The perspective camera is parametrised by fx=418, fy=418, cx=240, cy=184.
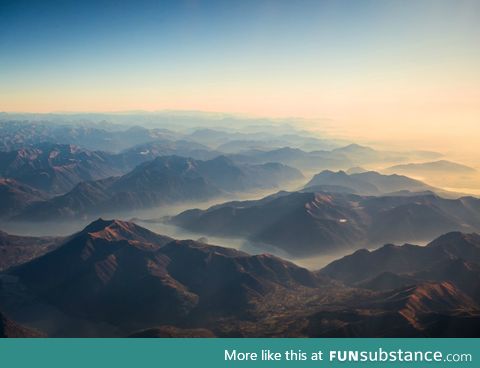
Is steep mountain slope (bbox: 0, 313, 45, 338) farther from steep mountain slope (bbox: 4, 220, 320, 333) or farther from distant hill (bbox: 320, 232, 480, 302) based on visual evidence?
distant hill (bbox: 320, 232, 480, 302)

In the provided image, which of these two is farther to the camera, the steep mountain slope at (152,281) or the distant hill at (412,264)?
the distant hill at (412,264)

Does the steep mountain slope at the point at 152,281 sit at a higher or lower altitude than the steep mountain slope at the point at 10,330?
lower

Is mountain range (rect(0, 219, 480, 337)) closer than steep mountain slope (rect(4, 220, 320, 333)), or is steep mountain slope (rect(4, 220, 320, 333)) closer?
mountain range (rect(0, 219, 480, 337))

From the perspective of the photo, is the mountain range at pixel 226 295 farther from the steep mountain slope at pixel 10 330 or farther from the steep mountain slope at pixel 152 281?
the steep mountain slope at pixel 10 330

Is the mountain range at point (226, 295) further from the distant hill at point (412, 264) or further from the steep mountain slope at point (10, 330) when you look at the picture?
the steep mountain slope at point (10, 330)

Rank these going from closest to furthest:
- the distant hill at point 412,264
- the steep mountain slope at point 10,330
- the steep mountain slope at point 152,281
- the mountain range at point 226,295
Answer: the steep mountain slope at point 10,330
the mountain range at point 226,295
the steep mountain slope at point 152,281
the distant hill at point 412,264

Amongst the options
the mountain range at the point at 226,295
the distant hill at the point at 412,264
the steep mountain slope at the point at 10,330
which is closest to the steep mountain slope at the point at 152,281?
the mountain range at the point at 226,295

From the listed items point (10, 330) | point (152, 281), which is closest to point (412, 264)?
point (152, 281)

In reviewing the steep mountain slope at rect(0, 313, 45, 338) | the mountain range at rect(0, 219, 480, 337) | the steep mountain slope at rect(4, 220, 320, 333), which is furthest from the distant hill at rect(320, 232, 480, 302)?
the steep mountain slope at rect(0, 313, 45, 338)

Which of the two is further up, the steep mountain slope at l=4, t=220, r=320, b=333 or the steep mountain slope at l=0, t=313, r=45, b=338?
the steep mountain slope at l=0, t=313, r=45, b=338

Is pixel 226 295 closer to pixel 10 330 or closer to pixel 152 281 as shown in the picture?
pixel 152 281

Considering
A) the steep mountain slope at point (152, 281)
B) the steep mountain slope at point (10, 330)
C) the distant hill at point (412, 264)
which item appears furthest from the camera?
the distant hill at point (412, 264)
